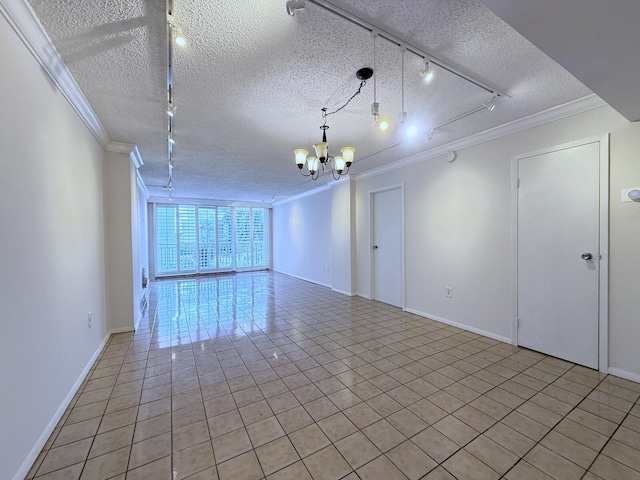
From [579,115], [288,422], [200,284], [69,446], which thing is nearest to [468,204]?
[579,115]

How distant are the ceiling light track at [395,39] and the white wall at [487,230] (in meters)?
1.15

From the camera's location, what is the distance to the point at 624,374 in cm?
231

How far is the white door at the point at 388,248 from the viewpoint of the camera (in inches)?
181

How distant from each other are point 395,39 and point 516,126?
2134 mm

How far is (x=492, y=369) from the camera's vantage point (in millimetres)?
2525

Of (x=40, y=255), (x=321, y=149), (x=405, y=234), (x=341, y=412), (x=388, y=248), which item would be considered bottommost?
(x=341, y=412)

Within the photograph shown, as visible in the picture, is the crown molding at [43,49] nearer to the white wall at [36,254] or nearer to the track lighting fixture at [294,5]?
the white wall at [36,254]

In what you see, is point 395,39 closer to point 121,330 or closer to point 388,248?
point 388,248

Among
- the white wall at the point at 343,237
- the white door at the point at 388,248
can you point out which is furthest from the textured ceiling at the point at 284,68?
the white wall at the point at 343,237

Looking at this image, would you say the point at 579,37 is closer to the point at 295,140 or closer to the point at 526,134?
the point at 526,134

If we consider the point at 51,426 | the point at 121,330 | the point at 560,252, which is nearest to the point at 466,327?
the point at 560,252

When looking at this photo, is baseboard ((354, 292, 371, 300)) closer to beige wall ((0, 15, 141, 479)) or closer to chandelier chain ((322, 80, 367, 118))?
chandelier chain ((322, 80, 367, 118))

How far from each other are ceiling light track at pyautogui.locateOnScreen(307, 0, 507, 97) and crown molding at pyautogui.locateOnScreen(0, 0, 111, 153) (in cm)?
155

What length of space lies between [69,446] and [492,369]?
335cm
